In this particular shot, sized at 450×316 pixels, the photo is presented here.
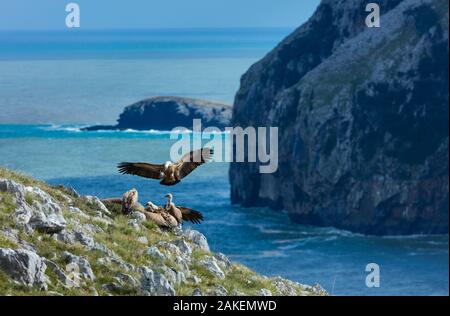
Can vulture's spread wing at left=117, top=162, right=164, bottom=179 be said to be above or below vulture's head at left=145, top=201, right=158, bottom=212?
above

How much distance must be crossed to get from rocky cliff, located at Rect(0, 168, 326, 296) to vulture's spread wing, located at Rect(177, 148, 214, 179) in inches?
98.5

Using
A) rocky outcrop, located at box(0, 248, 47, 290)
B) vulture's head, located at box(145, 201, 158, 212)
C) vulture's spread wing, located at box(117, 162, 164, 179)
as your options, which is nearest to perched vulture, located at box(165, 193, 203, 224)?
vulture's head, located at box(145, 201, 158, 212)

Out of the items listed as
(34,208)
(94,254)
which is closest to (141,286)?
(94,254)

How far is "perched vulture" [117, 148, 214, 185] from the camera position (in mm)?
53188

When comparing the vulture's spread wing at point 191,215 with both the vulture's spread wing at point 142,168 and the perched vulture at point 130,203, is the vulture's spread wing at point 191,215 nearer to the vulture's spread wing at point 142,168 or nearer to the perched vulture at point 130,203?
the perched vulture at point 130,203

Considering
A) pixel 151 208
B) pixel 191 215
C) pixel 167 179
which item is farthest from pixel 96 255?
pixel 151 208

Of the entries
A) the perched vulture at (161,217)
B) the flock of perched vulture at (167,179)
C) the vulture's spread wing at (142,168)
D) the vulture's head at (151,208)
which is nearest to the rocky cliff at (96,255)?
the perched vulture at (161,217)

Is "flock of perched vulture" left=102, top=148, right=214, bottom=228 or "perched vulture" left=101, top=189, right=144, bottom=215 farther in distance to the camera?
"perched vulture" left=101, top=189, right=144, bottom=215

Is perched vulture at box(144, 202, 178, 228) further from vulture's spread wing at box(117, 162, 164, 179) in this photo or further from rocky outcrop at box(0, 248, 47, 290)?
rocky outcrop at box(0, 248, 47, 290)

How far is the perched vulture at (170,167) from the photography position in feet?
174

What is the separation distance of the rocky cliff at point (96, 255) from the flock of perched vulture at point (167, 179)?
1.80 feet
